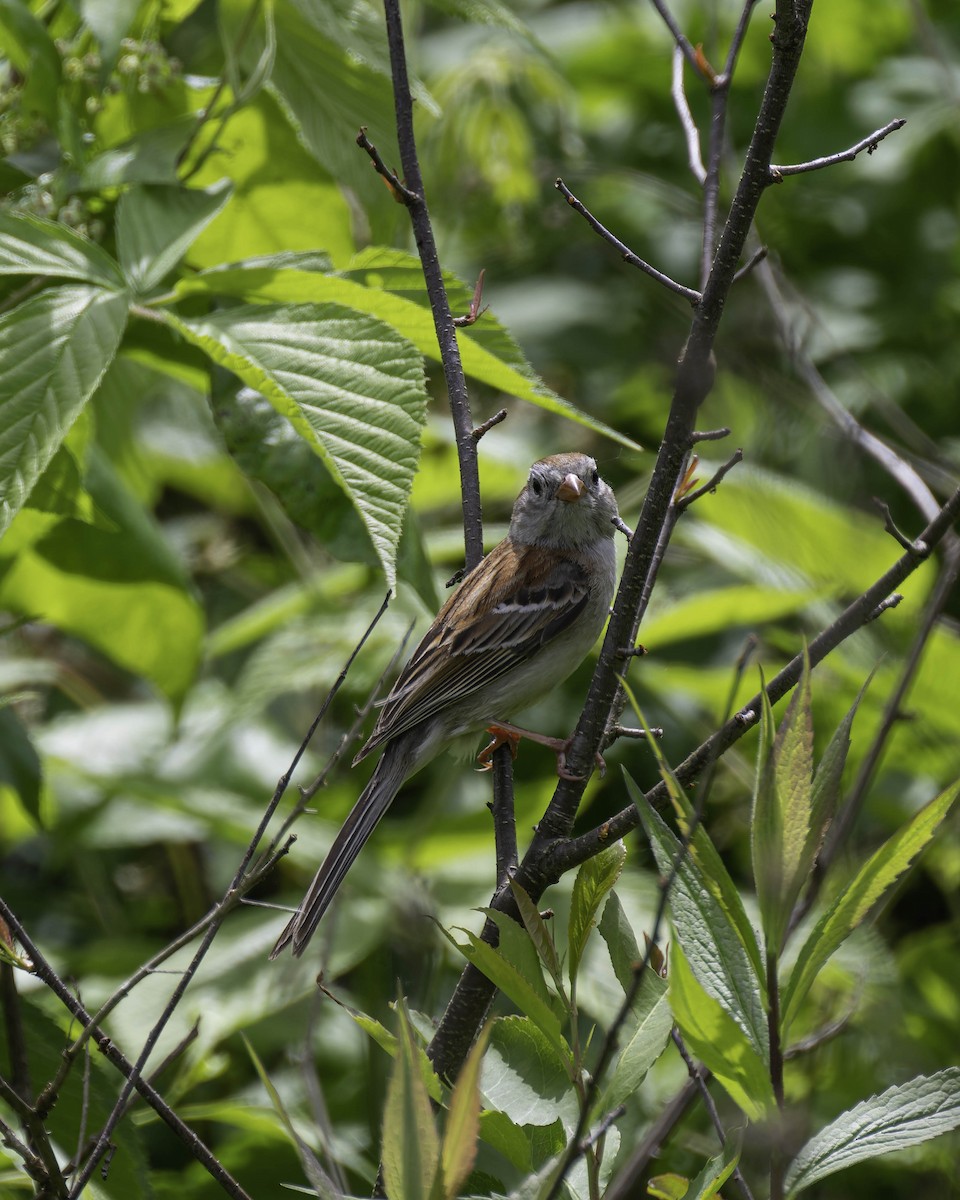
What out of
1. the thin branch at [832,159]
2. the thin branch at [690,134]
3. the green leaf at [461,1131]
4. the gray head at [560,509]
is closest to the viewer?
the green leaf at [461,1131]

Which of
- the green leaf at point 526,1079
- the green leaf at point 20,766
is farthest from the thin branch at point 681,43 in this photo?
the green leaf at point 20,766

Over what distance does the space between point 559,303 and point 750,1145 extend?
481 centimetres

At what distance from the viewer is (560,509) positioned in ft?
12.1

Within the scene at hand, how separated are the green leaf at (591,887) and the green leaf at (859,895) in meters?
0.25

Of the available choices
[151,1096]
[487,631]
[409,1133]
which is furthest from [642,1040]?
[487,631]

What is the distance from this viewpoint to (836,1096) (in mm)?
3582

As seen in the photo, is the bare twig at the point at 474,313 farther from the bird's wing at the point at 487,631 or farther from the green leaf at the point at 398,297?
the bird's wing at the point at 487,631

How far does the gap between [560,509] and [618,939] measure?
2.19 meters

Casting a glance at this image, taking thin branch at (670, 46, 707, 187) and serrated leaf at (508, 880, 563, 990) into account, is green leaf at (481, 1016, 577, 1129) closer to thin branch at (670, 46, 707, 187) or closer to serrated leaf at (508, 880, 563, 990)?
serrated leaf at (508, 880, 563, 990)

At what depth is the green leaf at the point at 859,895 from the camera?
144 cm

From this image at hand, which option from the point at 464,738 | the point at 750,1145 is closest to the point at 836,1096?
the point at 464,738

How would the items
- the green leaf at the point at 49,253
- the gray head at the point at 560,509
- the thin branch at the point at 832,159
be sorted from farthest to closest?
the gray head at the point at 560,509 → the green leaf at the point at 49,253 → the thin branch at the point at 832,159

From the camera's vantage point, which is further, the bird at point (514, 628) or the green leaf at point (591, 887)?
the bird at point (514, 628)

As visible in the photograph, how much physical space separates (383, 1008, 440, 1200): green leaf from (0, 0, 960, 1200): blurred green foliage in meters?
0.36
